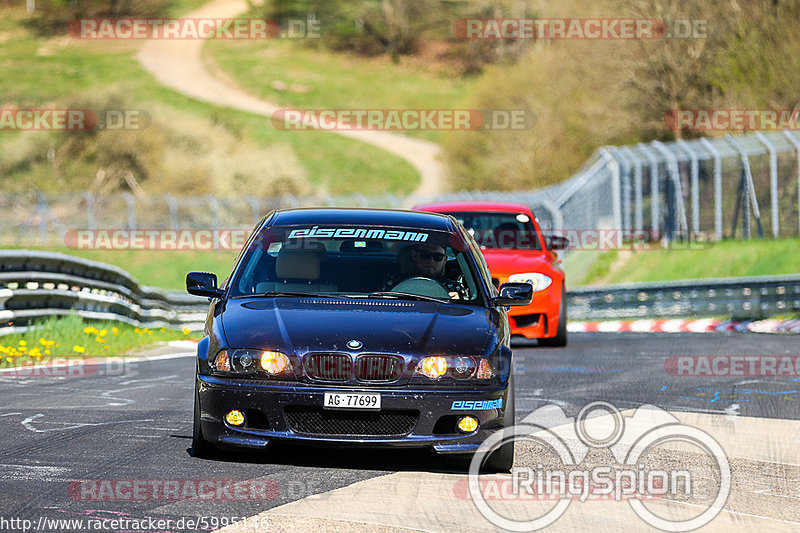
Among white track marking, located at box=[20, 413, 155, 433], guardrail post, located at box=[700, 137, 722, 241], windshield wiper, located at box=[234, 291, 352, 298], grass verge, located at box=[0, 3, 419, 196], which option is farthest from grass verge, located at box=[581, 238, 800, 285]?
grass verge, located at box=[0, 3, 419, 196]

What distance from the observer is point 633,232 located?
110 feet

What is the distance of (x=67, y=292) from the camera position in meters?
16.9

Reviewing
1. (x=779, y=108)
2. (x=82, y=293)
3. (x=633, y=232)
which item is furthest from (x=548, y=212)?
(x=82, y=293)

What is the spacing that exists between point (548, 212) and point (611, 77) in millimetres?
11789

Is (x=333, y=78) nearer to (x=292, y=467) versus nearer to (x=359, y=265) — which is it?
(x=359, y=265)

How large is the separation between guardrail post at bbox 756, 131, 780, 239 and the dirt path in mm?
41027

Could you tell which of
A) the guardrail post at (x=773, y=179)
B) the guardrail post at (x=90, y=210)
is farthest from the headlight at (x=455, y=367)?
the guardrail post at (x=90, y=210)

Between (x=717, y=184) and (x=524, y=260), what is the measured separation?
14.8m

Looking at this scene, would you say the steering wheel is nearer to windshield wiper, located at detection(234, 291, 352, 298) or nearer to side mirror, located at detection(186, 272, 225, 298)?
windshield wiper, located at detection(234, 291, 352, 298)

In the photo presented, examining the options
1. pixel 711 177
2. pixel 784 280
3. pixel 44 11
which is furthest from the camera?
pixel 44 11

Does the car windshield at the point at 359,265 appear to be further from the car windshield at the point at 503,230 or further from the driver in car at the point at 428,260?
the car windshield at the point at 503,230

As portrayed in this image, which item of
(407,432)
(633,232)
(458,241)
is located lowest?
(633,232)

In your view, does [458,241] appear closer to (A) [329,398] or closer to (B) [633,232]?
(A) [329,398]

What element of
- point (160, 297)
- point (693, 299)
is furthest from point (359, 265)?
point (693, 299)
